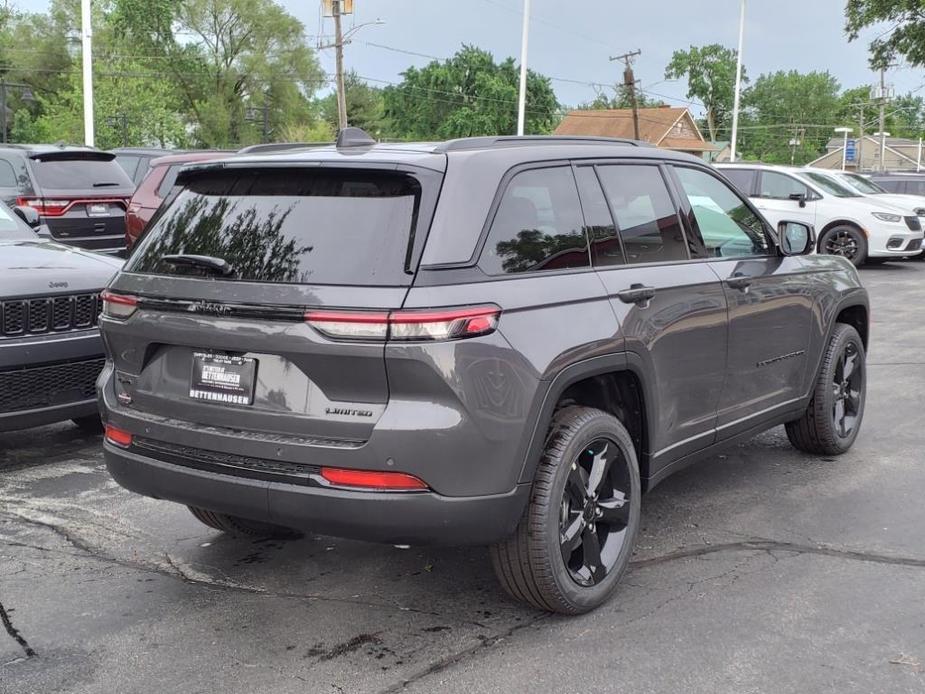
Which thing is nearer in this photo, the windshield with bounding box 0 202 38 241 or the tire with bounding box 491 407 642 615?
the tire with bounding box 491 407 642 615

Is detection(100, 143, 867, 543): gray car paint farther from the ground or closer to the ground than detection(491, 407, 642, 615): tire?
farther from the ground

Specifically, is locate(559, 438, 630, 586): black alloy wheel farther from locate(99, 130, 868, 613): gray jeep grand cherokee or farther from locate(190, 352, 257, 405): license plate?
locate(190, 352, 257, 405): license plate

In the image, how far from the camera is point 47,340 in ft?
18.9

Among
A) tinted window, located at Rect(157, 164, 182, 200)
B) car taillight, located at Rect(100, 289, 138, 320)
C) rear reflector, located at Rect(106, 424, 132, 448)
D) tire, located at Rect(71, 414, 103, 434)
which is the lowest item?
tire, located at Rect(71, 414, 103, 434)

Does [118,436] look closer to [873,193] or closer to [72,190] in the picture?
[72,190]

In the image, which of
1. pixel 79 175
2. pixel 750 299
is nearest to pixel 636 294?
pixel 750 299

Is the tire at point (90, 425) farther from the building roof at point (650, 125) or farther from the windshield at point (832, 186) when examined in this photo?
the building roof at point (650, 125)

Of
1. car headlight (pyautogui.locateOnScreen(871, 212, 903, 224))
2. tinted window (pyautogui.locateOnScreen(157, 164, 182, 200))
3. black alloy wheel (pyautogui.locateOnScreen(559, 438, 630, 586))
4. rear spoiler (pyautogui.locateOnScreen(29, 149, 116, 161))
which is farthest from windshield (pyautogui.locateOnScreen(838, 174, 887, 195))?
black alloy wheel (pyautogui.locateOnScreen(559, 438, 630, 586))

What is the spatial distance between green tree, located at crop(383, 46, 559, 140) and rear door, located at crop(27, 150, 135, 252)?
236ft

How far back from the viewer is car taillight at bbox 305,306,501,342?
10.8 feet

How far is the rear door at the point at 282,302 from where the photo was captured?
3.35 meters

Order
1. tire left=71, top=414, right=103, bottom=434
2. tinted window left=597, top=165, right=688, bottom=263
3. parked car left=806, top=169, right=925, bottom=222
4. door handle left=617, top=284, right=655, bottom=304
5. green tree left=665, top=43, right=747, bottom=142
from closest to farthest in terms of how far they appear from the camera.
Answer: door handle left=617, top=284, right=655, bottom=304 < tinted window left=597, top=165, right=688, bottom=263 < tire left=71, top=414, right=103, bottom=434 < parked car left=806, top=169, right=925, bottom=222 < green tree left=665, top=43, right=747, bottom=142

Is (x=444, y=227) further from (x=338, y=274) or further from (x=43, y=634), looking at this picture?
(x=43, y=634)

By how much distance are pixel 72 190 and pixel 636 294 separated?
1059 centimetres
